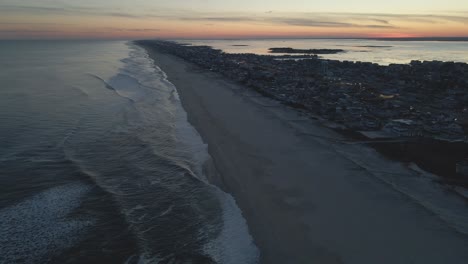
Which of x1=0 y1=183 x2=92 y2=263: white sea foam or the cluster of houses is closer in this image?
x1=0 y1=183 x2=92 y2=263: white sea foam

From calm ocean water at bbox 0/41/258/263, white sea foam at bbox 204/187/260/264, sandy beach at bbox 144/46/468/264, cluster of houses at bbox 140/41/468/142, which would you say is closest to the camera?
white sea foam at bbox 204/187/260/264

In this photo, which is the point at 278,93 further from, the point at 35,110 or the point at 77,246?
the point at 77,246

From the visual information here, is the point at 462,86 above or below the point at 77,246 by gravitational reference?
above

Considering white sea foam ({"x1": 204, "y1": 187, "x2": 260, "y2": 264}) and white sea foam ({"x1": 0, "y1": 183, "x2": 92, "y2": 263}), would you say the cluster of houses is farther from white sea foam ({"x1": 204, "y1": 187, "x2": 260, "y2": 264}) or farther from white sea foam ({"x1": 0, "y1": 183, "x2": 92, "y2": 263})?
white sea foam ({"x1": 0, "y1": 183, "x2": 92, "y2": 263})

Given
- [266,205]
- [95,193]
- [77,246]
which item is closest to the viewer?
[77,246]

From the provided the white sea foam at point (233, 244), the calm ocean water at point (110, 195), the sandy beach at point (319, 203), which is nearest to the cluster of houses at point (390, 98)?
the sandy beach at point (319, 203)

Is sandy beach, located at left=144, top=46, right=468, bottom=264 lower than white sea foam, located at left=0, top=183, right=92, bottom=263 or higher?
higher

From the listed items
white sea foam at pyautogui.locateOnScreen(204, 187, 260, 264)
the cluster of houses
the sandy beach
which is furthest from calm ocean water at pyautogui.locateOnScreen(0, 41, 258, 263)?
the cluster of houses

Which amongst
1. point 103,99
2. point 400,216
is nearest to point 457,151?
point 400,216
